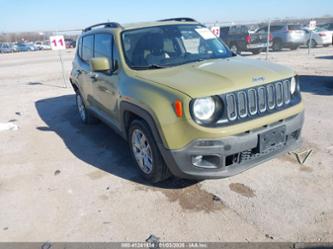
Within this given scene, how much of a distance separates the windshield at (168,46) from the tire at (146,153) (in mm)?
817

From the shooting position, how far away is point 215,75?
3518 mm

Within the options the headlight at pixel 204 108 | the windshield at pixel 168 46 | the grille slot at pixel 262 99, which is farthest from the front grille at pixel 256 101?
the windshield at pixel 168 46

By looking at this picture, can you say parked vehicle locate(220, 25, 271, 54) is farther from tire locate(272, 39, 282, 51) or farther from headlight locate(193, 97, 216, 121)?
headlight locate(193, 97, 216, 121)

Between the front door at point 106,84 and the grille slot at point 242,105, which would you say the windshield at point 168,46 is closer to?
the front door at point 106,84

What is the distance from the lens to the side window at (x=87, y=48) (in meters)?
5.66

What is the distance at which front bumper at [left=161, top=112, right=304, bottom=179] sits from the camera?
3.23 metres

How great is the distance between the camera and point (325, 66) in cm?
1264

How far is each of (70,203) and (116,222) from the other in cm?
75

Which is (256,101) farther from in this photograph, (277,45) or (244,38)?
(277,45)

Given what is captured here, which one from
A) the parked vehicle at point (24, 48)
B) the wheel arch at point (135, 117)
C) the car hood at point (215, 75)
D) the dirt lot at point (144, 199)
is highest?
the car hood at point (215, 75)

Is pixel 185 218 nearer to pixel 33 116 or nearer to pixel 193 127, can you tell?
pixel 193 127

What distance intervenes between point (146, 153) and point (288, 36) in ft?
61.9

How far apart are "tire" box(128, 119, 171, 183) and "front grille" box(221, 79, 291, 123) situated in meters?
0.92

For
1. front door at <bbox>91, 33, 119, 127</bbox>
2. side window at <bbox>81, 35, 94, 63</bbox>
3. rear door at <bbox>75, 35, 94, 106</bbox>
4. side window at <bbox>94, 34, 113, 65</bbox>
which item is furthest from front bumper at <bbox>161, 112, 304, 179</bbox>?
side window at <bbox>81, 35, 94, 63</bbox>
